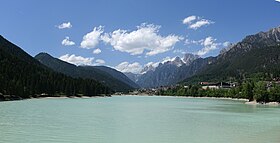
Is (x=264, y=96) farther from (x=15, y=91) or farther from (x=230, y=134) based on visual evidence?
(x=230, y=134)

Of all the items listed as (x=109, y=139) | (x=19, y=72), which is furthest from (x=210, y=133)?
(x=19, y=72)

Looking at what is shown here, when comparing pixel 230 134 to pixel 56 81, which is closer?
pixel 230 134

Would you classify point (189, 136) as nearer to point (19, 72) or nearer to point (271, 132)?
point (271, 132)

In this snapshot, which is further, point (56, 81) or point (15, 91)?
point (56, 81)

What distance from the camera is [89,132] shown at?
34.8 meters

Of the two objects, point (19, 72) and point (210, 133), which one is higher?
point (19, 72)

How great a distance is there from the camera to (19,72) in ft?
503

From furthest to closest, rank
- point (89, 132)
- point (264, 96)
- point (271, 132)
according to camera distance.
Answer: point (264, 96)
point (271, 132)
point (89, 132)

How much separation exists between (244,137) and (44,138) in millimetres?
17263

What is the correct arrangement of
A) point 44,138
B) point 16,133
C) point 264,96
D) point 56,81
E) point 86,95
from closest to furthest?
point 44,138 < point 16,133 < point 264,96 < point 56,81 < point 86,95

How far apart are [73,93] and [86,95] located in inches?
601

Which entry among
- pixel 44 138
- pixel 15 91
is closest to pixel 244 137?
pixel 44 138

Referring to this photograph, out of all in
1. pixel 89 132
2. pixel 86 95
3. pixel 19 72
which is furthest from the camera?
pixel 86 95

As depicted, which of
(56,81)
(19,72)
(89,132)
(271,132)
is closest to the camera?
(89,132)
